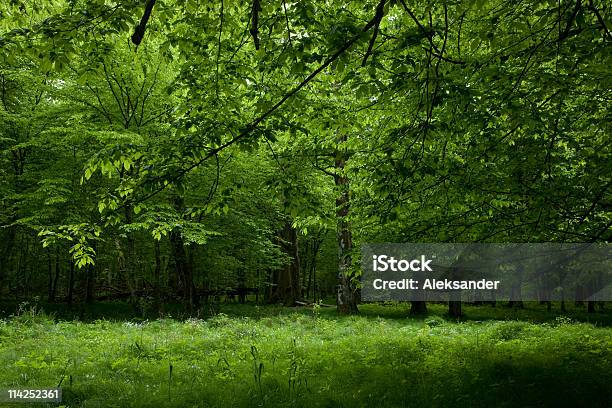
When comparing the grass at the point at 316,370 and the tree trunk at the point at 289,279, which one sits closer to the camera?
the grass at the point at 316,370

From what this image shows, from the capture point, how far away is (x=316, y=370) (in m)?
7.73

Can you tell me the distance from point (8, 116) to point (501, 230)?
1770 cm

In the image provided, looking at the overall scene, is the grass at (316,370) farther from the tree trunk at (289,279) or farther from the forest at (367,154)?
the tree trunk at (289,279)

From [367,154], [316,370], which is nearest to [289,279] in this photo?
[316,370]

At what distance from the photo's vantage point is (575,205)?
279 inches

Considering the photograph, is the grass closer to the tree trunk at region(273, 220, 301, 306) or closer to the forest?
the forest

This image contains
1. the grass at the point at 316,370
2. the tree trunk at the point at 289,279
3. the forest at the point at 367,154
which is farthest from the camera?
the tree trunk at the point at 289,279

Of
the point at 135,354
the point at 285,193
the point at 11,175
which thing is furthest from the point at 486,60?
the point at 11,175

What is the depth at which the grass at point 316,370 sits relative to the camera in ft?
20.7

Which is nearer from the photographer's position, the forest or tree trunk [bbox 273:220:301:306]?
the forest

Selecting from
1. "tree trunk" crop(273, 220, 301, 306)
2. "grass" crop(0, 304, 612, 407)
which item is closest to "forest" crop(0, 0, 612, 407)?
"grass" crop(0, 304, 612, 407)

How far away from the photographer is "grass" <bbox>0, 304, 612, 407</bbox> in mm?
6312

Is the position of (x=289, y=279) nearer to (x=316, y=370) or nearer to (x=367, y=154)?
(x=316, y=370)

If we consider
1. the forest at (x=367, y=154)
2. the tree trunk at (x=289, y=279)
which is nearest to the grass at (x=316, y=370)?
the forest at (x=367, y=154)
